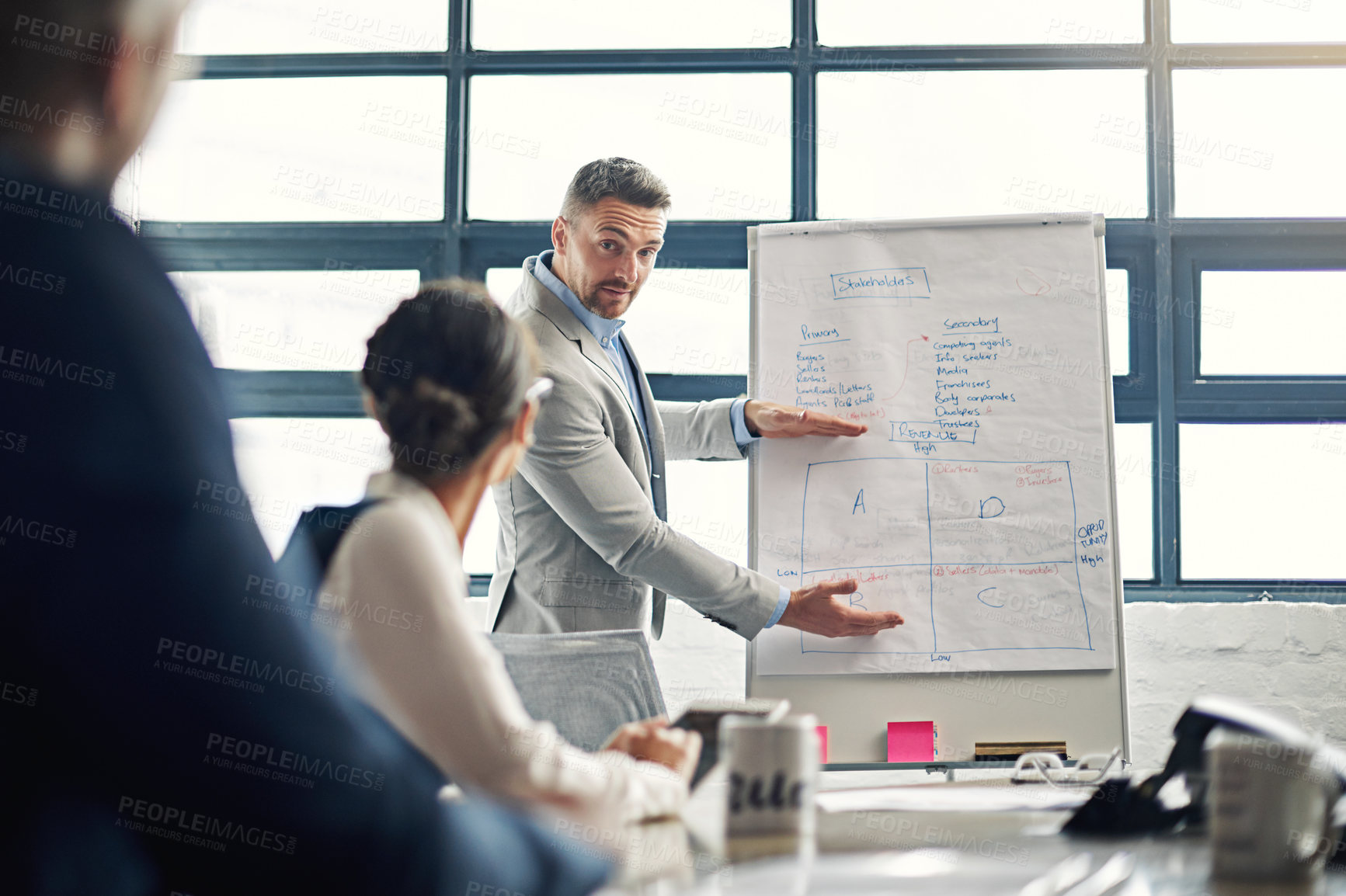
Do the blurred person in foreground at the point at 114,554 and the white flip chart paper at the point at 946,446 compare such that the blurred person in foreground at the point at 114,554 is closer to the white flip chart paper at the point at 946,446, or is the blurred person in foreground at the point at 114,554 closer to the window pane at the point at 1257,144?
the white flip chart paper at the point at 946,446

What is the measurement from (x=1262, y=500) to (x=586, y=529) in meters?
2.10

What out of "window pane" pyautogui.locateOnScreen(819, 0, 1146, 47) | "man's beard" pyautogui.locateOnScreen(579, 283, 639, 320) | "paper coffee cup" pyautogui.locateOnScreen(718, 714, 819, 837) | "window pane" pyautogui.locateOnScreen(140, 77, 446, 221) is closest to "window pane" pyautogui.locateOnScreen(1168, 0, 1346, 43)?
"window pane" pyautogui.locateOnScreen(819, 0, 1146, 47)

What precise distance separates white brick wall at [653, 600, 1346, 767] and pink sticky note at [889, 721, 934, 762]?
2.49ft

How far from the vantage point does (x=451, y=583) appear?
792 millimetres

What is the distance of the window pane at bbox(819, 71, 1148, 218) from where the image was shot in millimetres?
2996

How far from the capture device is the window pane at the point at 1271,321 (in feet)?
9.64

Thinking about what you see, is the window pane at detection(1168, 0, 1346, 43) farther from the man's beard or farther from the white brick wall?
the man's beard

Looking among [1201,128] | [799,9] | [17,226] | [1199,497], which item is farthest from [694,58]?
[17,226]

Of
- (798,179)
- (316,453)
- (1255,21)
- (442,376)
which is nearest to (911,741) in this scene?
(442,376)

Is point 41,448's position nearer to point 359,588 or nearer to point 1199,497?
point 359,588

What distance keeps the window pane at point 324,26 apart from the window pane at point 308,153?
10cm

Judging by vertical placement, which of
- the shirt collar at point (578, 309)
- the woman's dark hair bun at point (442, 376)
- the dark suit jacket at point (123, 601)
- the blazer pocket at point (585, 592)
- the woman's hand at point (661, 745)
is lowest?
the woman's hand at point (661, 745)

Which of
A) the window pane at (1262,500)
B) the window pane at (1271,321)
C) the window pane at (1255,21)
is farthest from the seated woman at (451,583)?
the window pane at (1255,21)

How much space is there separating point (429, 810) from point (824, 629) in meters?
1.61
